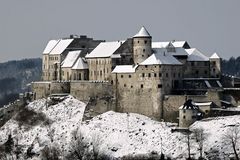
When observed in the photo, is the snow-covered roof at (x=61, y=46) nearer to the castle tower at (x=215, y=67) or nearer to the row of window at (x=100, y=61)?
the row of window at (x=100, y=61)

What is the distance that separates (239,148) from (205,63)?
18.9 metres

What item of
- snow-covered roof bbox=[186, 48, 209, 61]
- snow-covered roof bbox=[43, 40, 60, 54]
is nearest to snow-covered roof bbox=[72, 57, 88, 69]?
snow-covered roof bbox=[43, 40, 60, 54]

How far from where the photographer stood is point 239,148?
84.4 m

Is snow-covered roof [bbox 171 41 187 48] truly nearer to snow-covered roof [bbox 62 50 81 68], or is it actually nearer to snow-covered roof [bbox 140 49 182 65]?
snow-covered roof [bbox 140 49 182 65]

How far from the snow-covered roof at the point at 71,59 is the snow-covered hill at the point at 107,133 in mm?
6064

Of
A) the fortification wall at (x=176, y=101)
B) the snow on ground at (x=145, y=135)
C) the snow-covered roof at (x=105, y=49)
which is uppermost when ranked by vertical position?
the snow-covered roof at (x=105, y=49)

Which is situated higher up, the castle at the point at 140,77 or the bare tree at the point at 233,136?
the castle at the point at 140,77

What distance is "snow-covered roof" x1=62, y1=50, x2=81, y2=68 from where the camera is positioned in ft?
361

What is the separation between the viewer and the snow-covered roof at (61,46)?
116 metres

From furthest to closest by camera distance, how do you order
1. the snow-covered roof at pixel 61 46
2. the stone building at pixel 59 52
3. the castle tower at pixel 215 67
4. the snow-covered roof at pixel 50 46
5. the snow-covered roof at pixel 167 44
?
the snow-covered roof at pixel 50 46
the snow-covered roof at pixel 61 46
the stone building at pixel 59 52
the snow-covered roof at pixel 167 44
the castle tower at pixel 215 67

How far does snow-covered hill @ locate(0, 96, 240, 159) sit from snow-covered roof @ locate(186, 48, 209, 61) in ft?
34.3

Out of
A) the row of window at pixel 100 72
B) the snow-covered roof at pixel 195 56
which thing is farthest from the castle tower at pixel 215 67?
the row of window at pixel 100 72

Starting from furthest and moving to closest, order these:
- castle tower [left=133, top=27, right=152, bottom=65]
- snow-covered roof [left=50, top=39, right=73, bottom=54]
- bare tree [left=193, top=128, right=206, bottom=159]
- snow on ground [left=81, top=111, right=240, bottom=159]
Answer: snow-covered roof [left=50, top=39, right=73, bottom=54] < castle tower [left=133, top=27, right=152, bottom=65] < snow on ground [left=81, top=111, right=240, bottom=159] < bare tree [left=193, top=128, right=206, bottom=159]

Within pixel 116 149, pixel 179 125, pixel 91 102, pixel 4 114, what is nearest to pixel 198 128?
pixel 179 125
